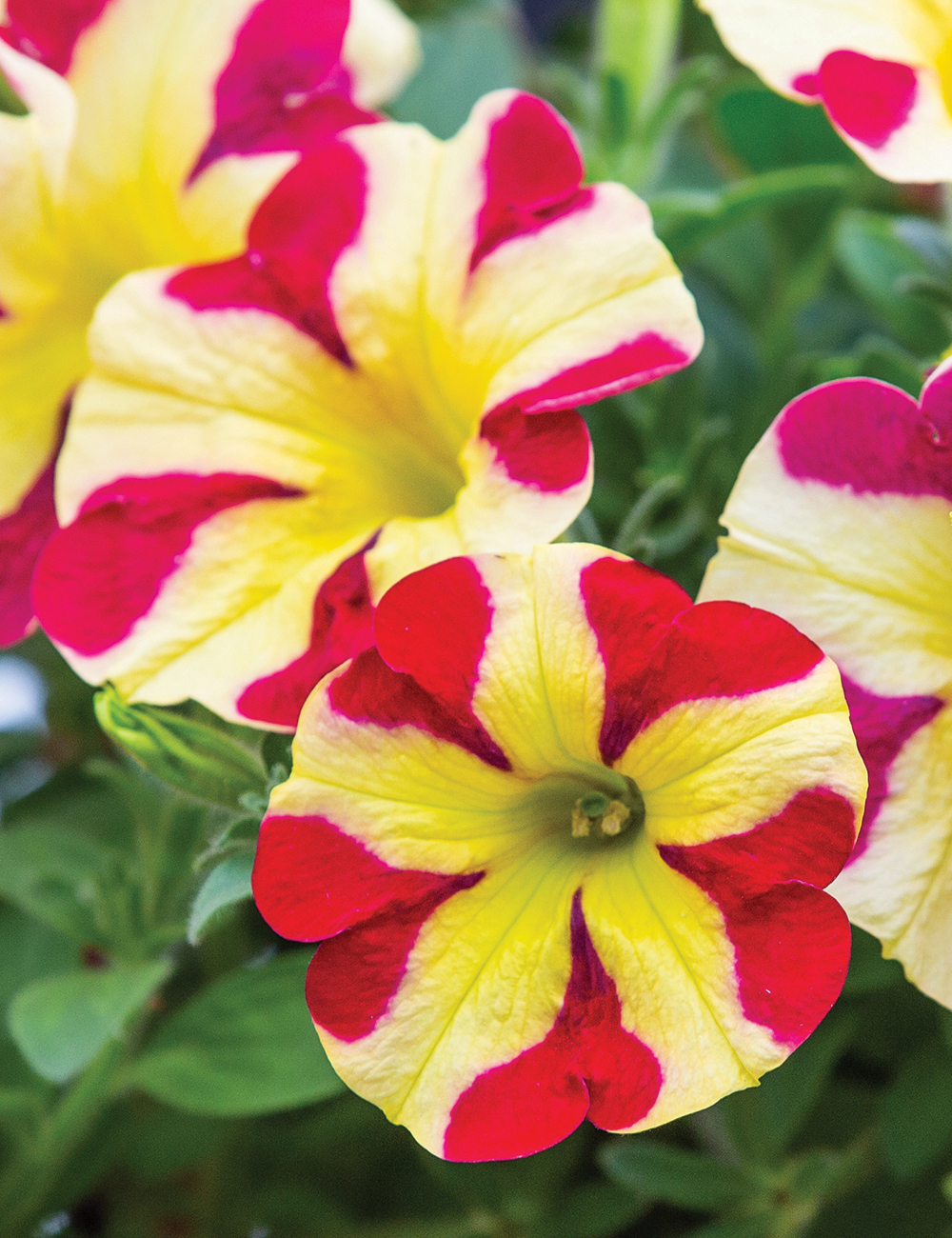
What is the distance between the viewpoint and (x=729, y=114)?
87 cm

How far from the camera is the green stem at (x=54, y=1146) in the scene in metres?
0.68

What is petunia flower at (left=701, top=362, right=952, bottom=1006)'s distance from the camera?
1.56 feet

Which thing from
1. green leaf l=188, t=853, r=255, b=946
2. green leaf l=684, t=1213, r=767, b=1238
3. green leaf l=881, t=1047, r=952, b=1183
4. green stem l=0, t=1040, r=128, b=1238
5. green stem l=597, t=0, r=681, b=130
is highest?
green stem l=597, t=0, r=681, b=130

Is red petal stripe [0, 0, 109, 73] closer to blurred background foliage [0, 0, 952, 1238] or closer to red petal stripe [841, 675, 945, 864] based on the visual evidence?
blurred background foliage [0, 0, 952, 1238]

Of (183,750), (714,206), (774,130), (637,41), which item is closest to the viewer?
(183,750)

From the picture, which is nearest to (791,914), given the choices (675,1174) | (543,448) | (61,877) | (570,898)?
(570,898)

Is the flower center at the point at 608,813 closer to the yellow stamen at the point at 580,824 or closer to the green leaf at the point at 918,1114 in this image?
the yellow stamen at the point at 580,824

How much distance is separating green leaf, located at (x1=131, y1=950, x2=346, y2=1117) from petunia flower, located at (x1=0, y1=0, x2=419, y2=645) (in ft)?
0.74

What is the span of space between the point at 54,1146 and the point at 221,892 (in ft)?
0.95

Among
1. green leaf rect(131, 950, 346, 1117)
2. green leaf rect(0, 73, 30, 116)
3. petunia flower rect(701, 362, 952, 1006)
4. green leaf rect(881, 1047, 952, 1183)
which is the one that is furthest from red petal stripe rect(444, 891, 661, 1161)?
green leaf rect(0, 73, 30, 116)

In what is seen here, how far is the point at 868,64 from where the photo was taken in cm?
54

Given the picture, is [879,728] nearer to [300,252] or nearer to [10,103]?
[300,252]

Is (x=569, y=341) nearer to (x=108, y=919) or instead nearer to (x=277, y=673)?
(x=277, y=673)

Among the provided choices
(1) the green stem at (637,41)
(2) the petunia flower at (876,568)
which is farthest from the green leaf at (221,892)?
(1) the green stem at (637,41)
